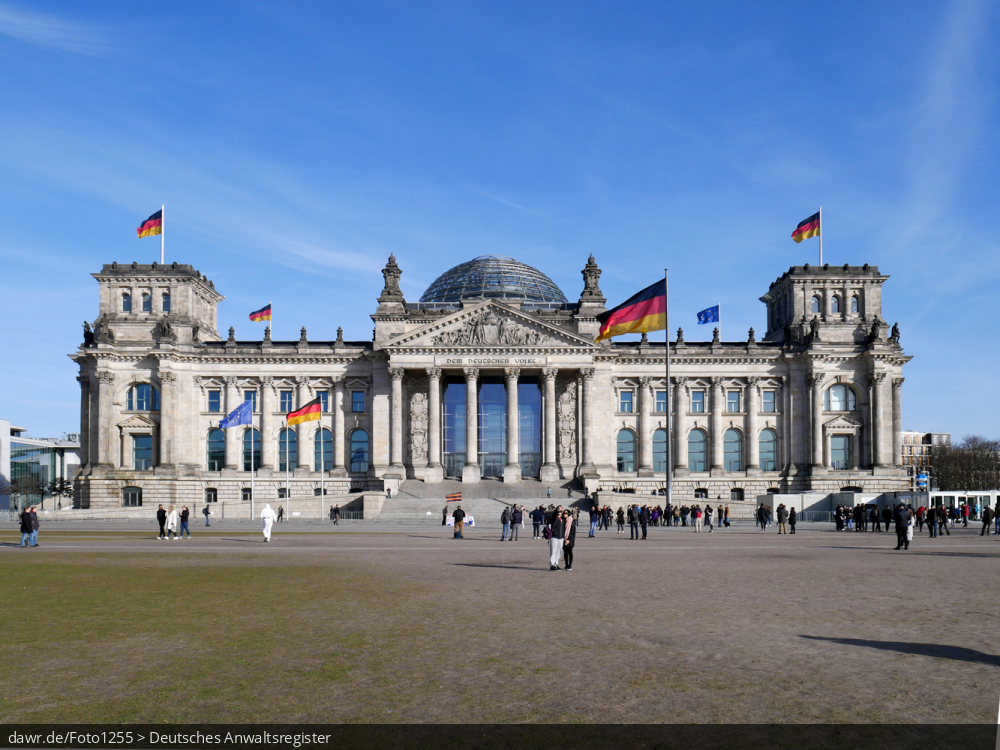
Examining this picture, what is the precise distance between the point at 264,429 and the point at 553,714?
7616 cm

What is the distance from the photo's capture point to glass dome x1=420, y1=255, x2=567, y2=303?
91000mm

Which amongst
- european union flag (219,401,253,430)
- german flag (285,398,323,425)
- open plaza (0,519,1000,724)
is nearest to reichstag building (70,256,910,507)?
german flag (285,398,323,425)

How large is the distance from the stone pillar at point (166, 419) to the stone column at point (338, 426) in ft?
Result: 49.1

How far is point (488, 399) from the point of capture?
82812 mm

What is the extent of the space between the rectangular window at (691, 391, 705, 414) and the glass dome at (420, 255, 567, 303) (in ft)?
64.5

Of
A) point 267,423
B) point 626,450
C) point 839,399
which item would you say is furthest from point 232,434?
point 839,399

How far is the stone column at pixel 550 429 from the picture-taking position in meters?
77.9

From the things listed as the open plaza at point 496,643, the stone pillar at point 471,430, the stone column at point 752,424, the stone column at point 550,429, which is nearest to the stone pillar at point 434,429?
the stone pillar at point 471,430

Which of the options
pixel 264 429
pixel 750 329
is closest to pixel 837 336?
pixel 750 329

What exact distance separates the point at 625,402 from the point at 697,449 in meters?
8.63

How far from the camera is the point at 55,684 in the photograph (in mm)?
10219

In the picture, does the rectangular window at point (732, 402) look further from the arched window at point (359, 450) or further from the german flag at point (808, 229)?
the arched window at point (359, 450)

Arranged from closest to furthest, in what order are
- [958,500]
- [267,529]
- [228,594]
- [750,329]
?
[228,594], [267,529], [958,500], [750,329]

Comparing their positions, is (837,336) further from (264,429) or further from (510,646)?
(510,646)
